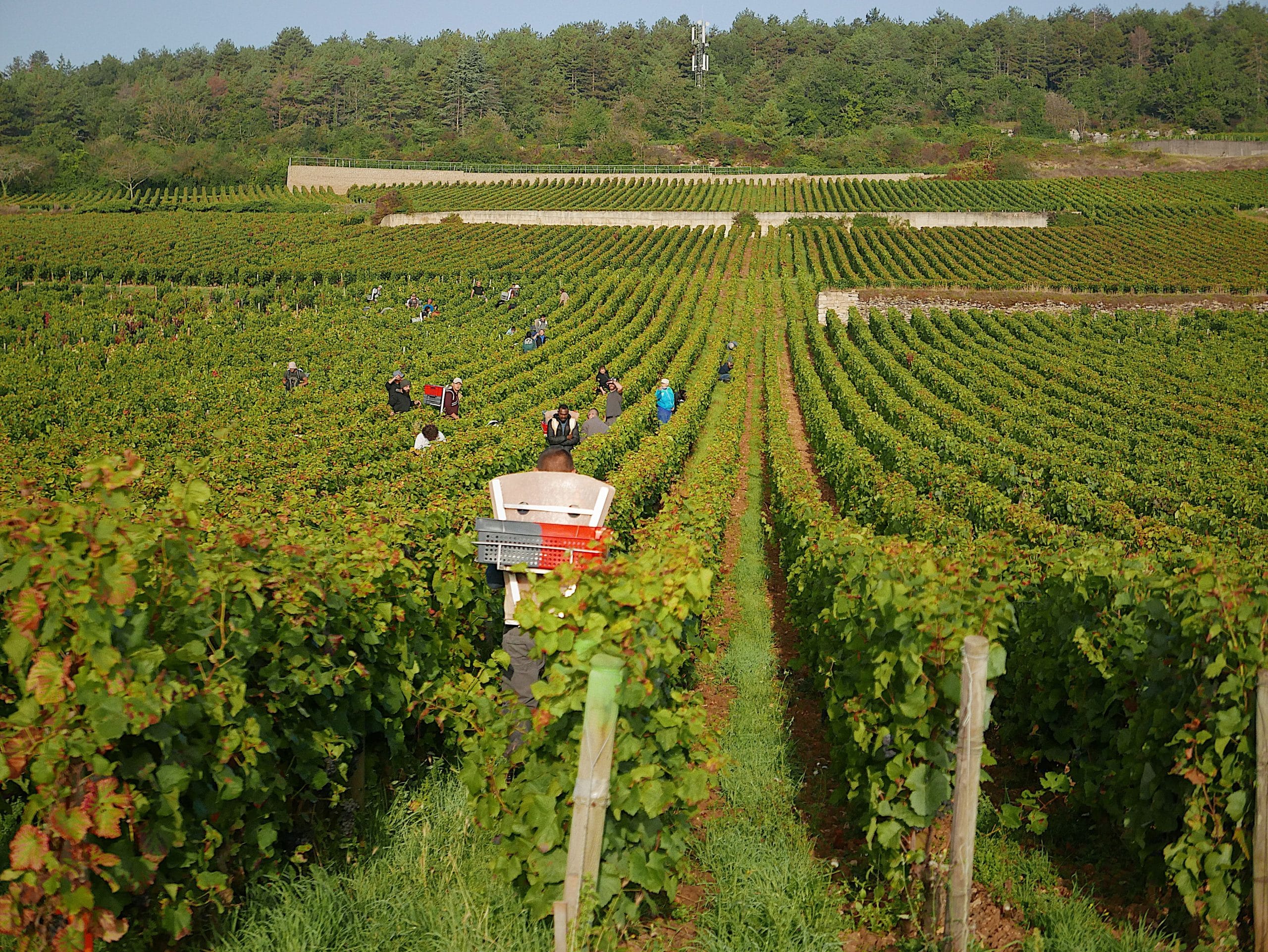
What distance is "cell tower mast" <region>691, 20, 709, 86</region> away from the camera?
474ft

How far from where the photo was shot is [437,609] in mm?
6227

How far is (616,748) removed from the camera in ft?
13.1

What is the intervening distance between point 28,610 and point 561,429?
10.1 meters

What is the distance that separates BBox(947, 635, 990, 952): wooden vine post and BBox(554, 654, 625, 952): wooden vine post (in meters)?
1.33

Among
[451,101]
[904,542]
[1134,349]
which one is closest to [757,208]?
[1134,349]

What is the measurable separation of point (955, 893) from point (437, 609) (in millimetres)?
3391

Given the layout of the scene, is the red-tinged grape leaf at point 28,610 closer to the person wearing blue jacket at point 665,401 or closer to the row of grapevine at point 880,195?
the person wearing blue jacket at point 665,401

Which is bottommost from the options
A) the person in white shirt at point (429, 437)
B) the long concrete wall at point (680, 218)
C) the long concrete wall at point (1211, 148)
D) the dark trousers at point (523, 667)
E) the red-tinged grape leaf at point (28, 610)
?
the person in white shirt at point (429, 437)

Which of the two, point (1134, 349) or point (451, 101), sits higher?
point (451, 101)

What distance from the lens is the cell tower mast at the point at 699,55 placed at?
14438 centimetres

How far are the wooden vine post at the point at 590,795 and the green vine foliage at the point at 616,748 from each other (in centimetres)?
12

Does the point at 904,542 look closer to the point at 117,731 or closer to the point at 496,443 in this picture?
the point at 117,731

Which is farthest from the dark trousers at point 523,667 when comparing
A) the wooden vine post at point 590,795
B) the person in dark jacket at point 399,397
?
the person in dark jacket at point 399,397

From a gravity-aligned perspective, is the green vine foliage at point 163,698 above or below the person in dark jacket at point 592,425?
above
